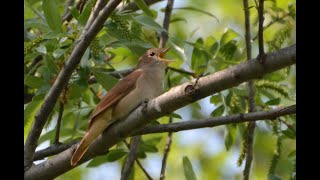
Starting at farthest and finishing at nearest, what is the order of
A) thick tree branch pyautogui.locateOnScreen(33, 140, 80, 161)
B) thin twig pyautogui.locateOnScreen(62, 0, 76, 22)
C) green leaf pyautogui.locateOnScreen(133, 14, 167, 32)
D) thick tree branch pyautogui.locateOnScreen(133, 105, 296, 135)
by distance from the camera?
thin twig pyautogui.locateOnScreen(62, 0, 76, 22)
thick tree branch pyautogui.locateOnScreen(33, 140, 80, 161)
green leaf pyautogui.locateOnScreen(133, 14, 167, 32)
thick tree branch pyautogui.locateOnScreen(133, 105, 296, 135)

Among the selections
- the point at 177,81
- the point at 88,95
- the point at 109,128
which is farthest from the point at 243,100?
the point at 109,128

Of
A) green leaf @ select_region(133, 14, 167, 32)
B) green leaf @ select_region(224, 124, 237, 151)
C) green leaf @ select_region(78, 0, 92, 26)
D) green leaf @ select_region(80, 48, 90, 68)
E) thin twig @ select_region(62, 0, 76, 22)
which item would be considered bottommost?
green leaf @ select_region(224, 124, 237, 151)

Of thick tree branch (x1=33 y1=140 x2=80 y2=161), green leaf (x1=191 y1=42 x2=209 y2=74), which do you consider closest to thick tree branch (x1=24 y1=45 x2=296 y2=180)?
thick tree branch (x1=33 y1=140 x2=80 y2=161)

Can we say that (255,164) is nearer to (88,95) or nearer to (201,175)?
(201,175)

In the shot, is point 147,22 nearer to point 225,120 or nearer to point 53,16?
point 53,16

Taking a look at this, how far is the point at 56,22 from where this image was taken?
5.16 m

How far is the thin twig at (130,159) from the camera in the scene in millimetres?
5616

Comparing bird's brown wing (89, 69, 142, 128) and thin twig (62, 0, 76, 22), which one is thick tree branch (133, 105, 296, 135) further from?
thin twig (62, 0, 76, 22)

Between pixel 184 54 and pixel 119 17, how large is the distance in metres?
1.45

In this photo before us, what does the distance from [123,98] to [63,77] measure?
2.09 ft

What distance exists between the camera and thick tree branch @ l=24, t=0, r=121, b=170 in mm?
4066

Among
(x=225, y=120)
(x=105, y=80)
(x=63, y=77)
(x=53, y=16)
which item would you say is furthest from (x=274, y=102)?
(x=63, y=77)

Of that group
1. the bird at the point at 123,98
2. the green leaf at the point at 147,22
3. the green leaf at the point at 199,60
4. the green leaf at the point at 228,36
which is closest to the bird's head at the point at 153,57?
the bird at the point at 123,98

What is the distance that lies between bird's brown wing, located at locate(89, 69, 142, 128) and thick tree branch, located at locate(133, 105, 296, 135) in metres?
0.41
